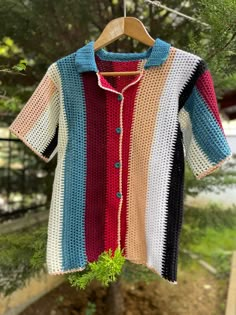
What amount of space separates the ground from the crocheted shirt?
0.97m

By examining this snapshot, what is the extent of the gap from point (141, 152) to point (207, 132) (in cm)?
15

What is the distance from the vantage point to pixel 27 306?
165 cm

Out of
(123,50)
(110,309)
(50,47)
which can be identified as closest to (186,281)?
(110,309)

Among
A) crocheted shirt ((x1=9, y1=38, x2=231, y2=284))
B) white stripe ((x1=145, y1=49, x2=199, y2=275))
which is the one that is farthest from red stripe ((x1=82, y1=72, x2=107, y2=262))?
white stripe ((x1=145, y1=49, x2=199, y2=275))

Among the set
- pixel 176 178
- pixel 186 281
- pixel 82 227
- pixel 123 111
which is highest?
pixel 123 111

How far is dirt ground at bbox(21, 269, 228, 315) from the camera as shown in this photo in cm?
168

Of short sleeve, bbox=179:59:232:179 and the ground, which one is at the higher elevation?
short sleeve, bbox=179:59:232:179

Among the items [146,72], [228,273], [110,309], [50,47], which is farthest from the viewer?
[228,273]

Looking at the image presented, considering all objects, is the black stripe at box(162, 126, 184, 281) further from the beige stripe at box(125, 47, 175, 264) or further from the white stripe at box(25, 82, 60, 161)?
the white stripe at box(25, 82, 60, 161)

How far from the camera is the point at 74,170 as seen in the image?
0.82 m

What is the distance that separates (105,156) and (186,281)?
1368 mm

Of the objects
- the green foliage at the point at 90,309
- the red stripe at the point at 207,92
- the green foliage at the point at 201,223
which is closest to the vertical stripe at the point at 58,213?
the red stripe at the point at 207,92

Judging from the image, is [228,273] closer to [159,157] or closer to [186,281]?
[186,281]

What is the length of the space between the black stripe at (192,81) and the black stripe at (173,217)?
0.07 m
